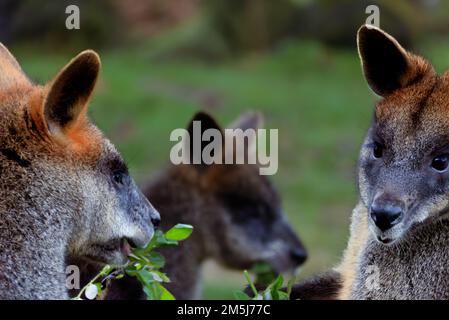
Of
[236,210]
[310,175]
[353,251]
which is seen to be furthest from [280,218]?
[310,175]

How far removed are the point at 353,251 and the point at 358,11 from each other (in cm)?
1606

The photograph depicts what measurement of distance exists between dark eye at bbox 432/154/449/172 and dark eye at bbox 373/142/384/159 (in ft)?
1.05

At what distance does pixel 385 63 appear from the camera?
580cm

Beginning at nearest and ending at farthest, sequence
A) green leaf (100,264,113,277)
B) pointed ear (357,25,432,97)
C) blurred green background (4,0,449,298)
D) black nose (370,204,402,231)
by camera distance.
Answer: black nose (370,204,402,231) < green leaf (100,264,113,277) < pointed ear (357,25,432,97) < blurred green background (4,0,449,298)

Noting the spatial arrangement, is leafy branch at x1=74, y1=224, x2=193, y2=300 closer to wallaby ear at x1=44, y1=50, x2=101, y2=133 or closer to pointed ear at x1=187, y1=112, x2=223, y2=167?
wallaby ear at x1=44, y1=50, x2=101, y2=133

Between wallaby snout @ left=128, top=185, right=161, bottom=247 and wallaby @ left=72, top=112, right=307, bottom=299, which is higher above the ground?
wallaby snout @ left=128, top=185, right=161, bottom=247

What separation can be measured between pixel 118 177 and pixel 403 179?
1.47 metres

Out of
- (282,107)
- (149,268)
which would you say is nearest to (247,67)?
(282,107)

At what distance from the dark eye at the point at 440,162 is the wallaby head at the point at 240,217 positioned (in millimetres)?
3095

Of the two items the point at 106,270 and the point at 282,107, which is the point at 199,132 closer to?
the point at 106,270

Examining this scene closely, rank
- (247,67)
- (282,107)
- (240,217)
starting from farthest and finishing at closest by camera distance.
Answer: (247,67), (282,107), (240,217)

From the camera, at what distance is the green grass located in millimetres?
15484

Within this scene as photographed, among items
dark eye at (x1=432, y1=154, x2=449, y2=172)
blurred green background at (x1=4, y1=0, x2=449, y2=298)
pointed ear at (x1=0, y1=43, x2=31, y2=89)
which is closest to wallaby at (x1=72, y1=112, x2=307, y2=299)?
pointed ear at (x1=0, y1=43, x2=31, y2=89)

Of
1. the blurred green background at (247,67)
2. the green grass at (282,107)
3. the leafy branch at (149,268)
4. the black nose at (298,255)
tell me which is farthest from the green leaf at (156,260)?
the blurred green background at (247,67)
